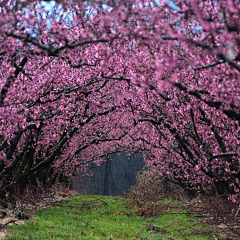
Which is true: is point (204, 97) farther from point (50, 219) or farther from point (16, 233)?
point (50, 219)

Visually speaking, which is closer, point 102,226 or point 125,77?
point 125,77

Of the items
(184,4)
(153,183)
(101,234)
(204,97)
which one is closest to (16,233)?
(101,234)

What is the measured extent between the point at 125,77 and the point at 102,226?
543cm

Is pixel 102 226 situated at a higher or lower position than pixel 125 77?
lower

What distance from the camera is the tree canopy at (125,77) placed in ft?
16.6

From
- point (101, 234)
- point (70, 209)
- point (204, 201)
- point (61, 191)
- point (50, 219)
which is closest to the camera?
point (101, 234)

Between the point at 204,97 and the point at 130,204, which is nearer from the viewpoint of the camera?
the point at 204,97

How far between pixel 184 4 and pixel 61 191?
16874 mm

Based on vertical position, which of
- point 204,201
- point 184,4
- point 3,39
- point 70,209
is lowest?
point 70,209

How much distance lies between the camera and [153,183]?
2366 centimetres

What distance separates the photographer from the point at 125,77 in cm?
998

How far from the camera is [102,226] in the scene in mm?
11148

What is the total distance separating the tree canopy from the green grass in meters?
1.79

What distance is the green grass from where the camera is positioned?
899cm
